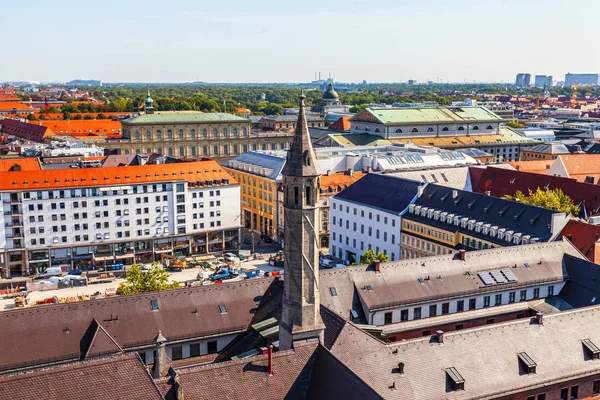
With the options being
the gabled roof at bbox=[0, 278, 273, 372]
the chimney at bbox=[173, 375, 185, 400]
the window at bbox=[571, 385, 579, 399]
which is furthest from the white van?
the window at bbox=[571, 385, 579, 399]

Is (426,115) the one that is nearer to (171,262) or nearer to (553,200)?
(553,200)

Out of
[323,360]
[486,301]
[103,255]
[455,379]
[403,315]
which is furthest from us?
[103,255]

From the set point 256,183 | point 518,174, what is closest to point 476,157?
point 518,174

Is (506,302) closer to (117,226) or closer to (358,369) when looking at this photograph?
(358,369)

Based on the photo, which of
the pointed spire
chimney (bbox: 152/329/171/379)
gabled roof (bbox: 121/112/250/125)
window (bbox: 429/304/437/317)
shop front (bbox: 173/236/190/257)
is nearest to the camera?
the pointed spire

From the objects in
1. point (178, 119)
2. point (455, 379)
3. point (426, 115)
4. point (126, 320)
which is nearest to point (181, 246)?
point (126, 320)

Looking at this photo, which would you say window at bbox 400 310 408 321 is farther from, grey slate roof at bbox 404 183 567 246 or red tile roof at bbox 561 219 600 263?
red tile roof at bbox 561 219 600 263
